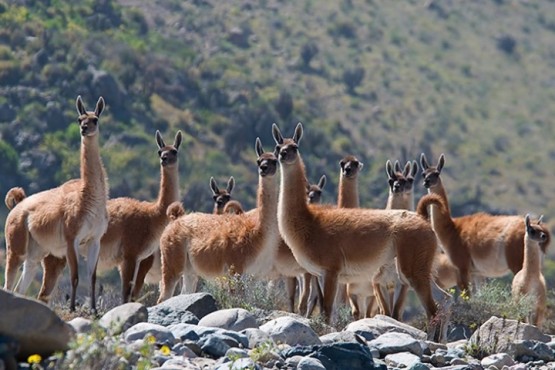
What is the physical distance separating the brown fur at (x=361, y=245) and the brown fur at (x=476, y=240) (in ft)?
20.6

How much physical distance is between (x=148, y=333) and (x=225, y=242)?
5577 millimetres

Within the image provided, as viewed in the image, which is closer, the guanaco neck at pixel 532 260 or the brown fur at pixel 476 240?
the guanaco neck at pixel 532 260

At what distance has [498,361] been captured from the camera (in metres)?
12.3

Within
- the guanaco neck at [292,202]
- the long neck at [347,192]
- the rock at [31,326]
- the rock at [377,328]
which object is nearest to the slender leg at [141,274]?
the long neck at [347,192]

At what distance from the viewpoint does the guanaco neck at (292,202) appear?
15.4m

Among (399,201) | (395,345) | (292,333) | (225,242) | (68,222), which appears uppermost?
(399,201)

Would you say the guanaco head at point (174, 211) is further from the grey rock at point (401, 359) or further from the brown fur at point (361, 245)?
the grey rock at point (401, 359)

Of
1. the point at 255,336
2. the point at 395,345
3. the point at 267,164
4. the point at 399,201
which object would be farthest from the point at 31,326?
the point at 399,201

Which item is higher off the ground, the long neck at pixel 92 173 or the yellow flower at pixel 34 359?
the long neck at pixel 92 173

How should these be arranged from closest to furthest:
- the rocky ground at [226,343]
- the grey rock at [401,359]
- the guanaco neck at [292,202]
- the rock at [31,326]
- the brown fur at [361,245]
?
the rocky ground at [226,343] → the rock at [31,326] → the grey rock at [401,359] → the brown fur at [361,245] → the guanaco neck at [292,202]

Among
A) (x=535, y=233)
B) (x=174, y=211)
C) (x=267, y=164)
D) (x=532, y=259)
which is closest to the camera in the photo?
(x=267, y=164)

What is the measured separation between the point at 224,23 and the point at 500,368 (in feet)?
176

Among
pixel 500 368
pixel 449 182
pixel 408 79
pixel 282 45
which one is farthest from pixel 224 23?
pixel 500 368

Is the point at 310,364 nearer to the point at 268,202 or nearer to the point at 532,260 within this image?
the point at 268,202
